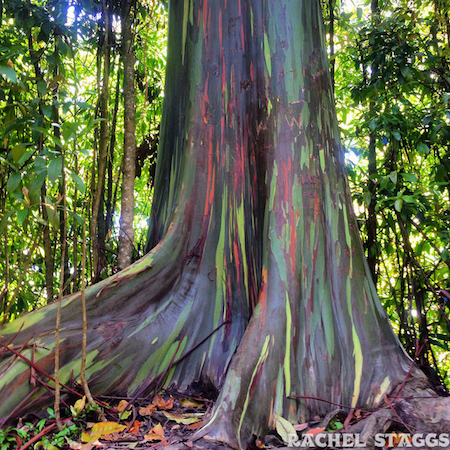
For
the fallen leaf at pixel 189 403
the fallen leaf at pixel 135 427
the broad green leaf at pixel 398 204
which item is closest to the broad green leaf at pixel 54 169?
the fallen leaf at pixel 135 427

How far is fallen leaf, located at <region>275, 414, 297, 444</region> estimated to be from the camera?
175 centimetres

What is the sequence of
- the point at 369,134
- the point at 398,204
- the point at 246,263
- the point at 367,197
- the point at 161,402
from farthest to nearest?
1. the point at 369,134
2. the point at 367,197
3. the point at 398,204
4. the point at 246,263
5. the point at 161,402

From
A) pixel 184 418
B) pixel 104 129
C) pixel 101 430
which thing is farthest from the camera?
pixel 104 129

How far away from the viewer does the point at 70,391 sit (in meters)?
1.93

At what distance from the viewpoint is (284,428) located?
→ 5.90 ft

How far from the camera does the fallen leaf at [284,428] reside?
175cm

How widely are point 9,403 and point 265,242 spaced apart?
142cm

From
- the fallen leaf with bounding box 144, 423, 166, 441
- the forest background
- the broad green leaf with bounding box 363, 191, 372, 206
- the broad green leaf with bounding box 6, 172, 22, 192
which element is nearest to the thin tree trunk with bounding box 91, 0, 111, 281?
the forest background

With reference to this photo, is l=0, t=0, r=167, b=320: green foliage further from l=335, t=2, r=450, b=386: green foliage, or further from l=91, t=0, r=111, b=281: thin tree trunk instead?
l=335, t=2, r=450, b=386: green foliage

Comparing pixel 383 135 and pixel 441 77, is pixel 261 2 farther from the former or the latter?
pixel 441 77

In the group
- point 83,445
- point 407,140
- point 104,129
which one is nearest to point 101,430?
point 83,445

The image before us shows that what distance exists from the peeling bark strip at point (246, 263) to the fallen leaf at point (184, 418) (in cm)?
22

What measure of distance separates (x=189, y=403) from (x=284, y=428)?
21.4 inches

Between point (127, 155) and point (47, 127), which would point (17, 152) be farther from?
point (127, 155)
